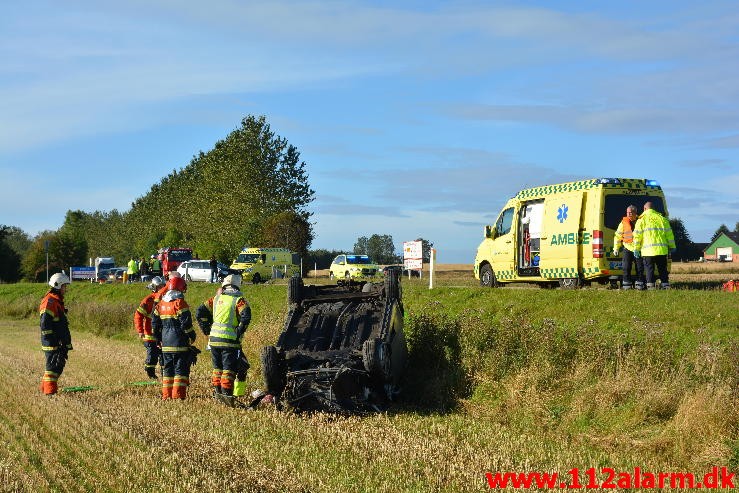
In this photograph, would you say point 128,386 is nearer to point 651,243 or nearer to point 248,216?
point 651,243

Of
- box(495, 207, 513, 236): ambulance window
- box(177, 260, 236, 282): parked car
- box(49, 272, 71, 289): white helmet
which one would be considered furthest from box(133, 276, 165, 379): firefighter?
box(177, 260, 236, 282): parked car

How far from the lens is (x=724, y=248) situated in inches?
3829

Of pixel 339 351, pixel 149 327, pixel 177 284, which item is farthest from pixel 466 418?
pixel 149 327

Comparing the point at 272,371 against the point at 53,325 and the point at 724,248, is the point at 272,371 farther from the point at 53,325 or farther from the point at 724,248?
the point at 724,248

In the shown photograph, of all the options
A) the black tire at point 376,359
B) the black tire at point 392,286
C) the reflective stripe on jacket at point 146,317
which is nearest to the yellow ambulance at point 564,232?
the black tire at point 392,286

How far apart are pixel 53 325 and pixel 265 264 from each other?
2889 cm

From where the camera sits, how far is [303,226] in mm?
55875

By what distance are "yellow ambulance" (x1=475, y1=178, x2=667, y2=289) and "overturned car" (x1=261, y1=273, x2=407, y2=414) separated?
6.70 meters

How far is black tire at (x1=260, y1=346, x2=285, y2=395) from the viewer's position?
11586mm

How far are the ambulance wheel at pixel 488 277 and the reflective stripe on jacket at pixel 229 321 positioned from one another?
10.1m

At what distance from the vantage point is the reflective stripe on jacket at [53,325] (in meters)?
13.8

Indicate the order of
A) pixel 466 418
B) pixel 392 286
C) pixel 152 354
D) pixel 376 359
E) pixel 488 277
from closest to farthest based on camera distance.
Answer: pixel 466 418 → pixel 376 359 → pixel 392 286 → pixel 152 354 → pixel 488 277

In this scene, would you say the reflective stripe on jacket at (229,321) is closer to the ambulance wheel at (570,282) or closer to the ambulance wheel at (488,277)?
the ambulance wheel at (570,282)

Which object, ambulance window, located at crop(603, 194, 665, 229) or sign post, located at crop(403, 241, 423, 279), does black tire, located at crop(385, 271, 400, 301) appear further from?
sign post, located at crop(403, 241, 423, 279)
